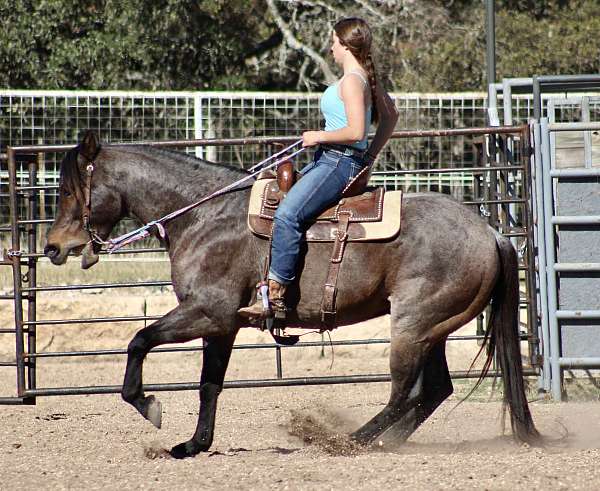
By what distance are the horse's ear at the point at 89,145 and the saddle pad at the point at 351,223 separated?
0.99 metres

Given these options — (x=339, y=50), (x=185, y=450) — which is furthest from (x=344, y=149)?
(x=185, y=450)

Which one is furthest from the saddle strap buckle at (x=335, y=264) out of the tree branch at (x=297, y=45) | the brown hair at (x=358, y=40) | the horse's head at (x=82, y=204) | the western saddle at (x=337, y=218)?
the tree branch at (x=297, y=45)

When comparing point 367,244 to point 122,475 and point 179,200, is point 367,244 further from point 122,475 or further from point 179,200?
point 122,475

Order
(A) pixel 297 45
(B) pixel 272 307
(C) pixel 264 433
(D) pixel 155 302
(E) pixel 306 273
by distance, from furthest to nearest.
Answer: (A) pixel 297 45 → (D) pixel 155 302 → (C) pixel 264 433 → (E) pixel 306 273 → (B) pixel 272 307

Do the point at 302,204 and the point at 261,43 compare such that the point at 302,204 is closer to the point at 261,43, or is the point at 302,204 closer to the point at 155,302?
the point at 155,302

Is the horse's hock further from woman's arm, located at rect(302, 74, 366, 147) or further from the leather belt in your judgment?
woman's arm, located at rect(302, 74, 366, 147)

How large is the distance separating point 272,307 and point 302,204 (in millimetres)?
604

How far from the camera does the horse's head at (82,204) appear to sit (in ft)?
20.7

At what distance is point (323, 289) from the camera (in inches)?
240

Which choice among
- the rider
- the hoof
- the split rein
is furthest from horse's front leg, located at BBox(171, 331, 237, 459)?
the split rein

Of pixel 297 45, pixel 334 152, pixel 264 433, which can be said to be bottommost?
pixel 264 433

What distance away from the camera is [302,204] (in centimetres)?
595

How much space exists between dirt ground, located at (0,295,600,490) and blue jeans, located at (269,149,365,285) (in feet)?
3.64

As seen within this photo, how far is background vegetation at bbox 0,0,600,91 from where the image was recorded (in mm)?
16219
